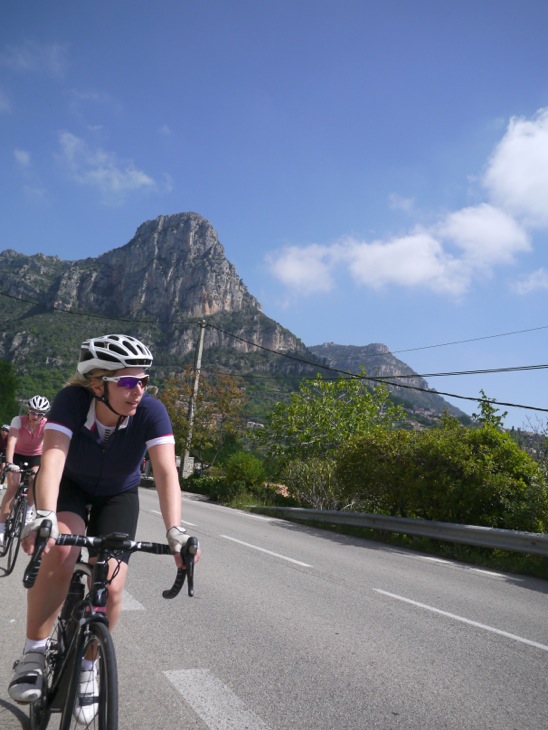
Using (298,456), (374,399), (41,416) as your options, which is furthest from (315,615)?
(374,399)

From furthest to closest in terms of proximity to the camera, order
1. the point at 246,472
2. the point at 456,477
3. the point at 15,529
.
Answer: the point at 246,472 → the point at 456,477 → the point at 15,529

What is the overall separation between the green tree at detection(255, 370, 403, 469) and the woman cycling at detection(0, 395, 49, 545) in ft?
80.5

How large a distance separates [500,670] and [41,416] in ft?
17.7

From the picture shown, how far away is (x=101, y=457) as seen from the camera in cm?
303

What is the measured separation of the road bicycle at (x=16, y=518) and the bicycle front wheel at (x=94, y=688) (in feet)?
16.1

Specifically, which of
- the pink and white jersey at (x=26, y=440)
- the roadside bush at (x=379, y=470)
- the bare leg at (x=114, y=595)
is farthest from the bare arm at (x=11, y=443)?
the roadside bush at (x=379, y=470)

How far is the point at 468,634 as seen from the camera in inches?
219

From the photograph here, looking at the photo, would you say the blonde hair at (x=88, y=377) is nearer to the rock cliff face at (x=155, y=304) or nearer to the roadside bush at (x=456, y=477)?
the roadside bush at (x=456, y=477)

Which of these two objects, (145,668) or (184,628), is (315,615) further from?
(145,668)

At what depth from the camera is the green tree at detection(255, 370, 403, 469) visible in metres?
32.8

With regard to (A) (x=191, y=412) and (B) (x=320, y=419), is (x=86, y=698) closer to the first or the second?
(B) (x=320, y=419)

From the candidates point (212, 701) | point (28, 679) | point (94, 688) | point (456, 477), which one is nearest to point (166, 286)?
point (456, 477)

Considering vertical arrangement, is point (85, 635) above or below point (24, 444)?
below

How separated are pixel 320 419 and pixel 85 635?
30.9 m
